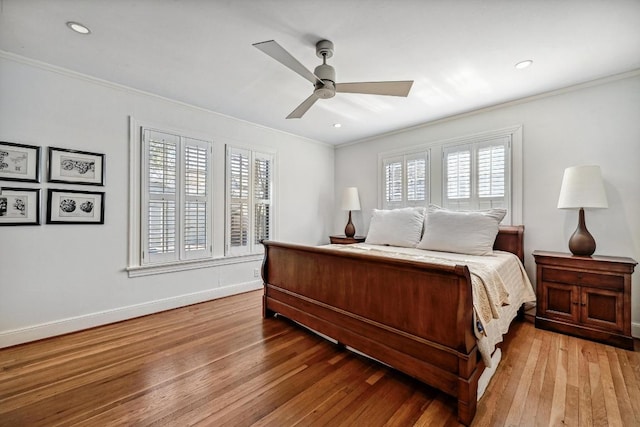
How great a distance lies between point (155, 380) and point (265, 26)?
8.74 ft

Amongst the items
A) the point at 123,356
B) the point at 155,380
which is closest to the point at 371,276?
the point at 155,380

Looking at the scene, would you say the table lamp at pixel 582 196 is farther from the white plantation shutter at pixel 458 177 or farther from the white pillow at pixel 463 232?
the white plantation shutter at pixel 458 177

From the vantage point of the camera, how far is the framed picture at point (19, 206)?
239cm

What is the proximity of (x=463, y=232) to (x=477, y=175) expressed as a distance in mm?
1054

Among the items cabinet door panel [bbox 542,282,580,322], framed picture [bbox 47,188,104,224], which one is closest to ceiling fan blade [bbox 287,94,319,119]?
framed picture [bbox 47,188,104,224]

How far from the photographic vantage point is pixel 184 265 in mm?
3492

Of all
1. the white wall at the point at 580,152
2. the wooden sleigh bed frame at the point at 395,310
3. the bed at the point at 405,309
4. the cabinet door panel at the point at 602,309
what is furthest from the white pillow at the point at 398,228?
the cabinet door panel at the point at 602,309

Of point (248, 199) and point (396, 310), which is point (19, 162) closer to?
point (248, 199)

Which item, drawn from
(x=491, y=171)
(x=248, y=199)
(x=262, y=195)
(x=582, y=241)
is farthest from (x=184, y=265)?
(x=582, y=241)

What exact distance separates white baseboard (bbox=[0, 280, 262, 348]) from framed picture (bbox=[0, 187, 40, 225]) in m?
0.97

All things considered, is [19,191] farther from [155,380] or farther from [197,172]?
[155,380]

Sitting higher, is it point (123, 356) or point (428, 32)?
point (428, 32)

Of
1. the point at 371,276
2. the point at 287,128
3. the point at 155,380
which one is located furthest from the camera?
the point at 287,128

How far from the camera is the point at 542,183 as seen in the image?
3148 mm
